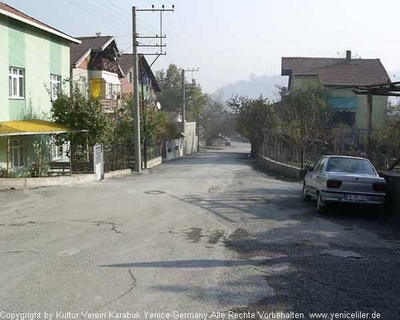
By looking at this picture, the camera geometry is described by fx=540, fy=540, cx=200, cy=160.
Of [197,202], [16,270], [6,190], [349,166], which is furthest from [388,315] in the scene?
[6,190]

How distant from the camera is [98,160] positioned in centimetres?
2672

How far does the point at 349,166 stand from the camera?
1438cm

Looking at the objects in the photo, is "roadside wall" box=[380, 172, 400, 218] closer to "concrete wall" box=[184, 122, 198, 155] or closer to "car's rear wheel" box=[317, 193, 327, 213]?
"car's rear wheel" box=[317, 193, 327, 213]

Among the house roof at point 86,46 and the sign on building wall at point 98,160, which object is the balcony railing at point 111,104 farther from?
the sign on building wall at point 98,160

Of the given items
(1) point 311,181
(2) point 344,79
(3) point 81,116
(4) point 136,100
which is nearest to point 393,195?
(1) point 311,181

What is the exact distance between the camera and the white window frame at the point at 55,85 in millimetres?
27547

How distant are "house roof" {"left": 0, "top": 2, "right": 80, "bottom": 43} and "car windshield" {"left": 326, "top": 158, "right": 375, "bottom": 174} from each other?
14.6 m

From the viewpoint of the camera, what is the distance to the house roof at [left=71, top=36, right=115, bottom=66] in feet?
121

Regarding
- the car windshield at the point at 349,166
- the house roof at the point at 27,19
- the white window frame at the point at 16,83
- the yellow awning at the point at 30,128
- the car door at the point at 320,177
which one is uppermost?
the house roof at the point at 27,19

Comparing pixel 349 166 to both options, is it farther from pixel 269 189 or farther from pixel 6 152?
pixel 6 152

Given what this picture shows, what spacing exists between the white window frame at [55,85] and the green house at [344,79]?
25835 mm

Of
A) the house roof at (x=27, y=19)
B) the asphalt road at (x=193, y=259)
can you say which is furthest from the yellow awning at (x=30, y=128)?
the asphalt road at (x=193, y=259)

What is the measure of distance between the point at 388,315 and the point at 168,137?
55723mm

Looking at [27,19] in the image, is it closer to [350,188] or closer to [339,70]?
[350,188]
